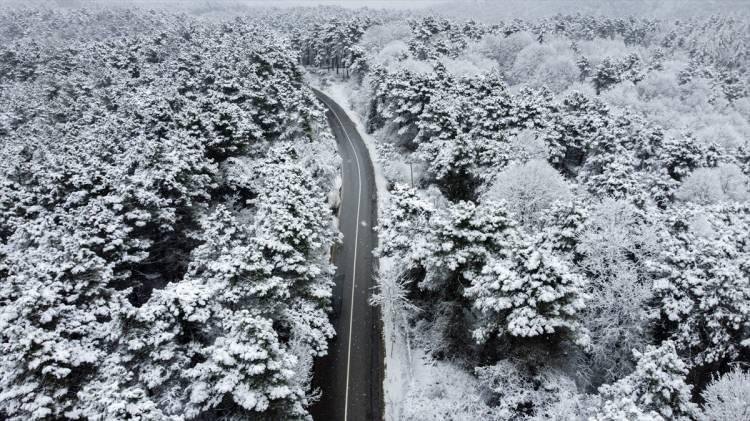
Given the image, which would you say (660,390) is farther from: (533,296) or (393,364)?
(393,364)

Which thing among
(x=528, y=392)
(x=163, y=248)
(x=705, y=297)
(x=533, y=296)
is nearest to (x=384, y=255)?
(x=533, y=296)

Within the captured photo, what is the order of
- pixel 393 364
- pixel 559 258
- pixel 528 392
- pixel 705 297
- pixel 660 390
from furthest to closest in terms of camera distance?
1. pixel 393 364
2. pixel 559 258
3. pixel 705 297
4. pixel 528 392
5. pixel 660 390

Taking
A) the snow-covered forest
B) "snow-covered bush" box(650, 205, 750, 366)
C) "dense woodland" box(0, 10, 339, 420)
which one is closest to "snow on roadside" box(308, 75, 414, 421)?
the snow-covered forest

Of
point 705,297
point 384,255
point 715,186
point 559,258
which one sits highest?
point 715,186

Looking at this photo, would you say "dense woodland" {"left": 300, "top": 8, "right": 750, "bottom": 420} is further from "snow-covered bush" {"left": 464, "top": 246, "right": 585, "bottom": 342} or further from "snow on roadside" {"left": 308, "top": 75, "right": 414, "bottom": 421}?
"snow on roadside" {"left": 308, "top": 75, "right": 414, "bottom": 421}

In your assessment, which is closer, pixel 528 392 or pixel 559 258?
pixel 528 392

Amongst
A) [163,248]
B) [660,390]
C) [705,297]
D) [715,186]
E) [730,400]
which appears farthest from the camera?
[715,186]

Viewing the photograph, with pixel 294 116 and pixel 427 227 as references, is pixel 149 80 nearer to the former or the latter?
pixel 294 116
